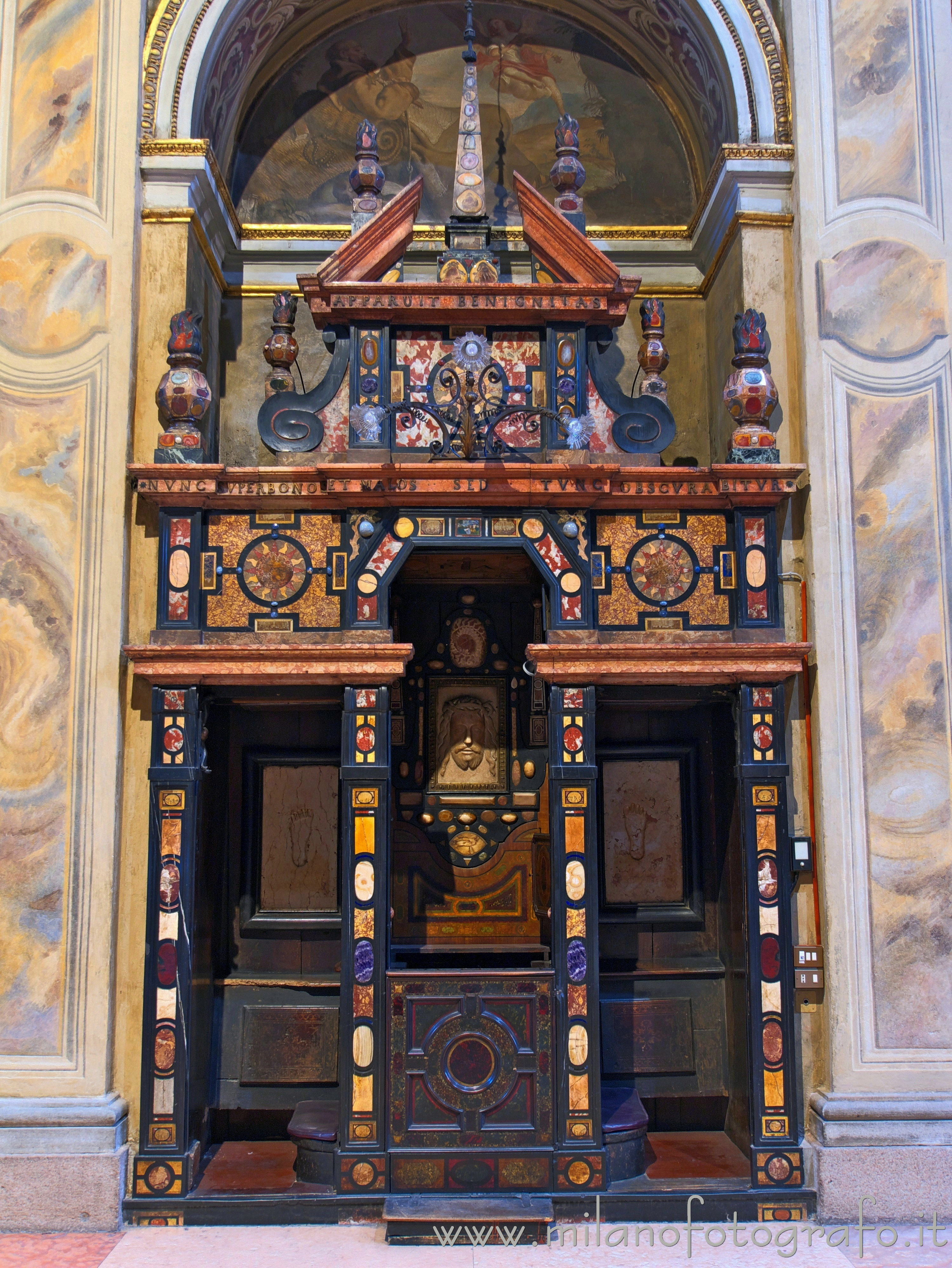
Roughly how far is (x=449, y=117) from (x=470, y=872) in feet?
17.8

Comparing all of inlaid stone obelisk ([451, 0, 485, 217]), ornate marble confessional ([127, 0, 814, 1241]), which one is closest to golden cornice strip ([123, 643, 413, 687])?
ornate marble confessional ([127, 0, 814, 1241])

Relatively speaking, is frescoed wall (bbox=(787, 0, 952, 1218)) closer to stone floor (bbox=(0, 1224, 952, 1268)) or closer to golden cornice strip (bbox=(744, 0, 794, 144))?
golden cornice strip (bbox=(744, 0, 794, 144))

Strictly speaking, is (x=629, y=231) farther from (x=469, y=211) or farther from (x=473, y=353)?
(x=473, y=353)

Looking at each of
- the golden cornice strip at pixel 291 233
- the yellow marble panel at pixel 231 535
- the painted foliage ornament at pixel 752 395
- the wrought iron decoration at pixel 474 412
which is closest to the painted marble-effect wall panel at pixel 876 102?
the painted foliage ornament at pixel 752 395

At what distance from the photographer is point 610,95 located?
831 centimetres

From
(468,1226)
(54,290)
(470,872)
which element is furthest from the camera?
(470,872)

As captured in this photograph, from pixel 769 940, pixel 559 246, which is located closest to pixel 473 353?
pixel 559 246

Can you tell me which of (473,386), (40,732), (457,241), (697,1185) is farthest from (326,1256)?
(457,241)

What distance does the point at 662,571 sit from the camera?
6512 millimetres

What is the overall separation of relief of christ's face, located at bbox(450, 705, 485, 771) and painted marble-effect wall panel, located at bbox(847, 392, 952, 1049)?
243cm

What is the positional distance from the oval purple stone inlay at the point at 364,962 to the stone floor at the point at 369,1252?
4.19 ft

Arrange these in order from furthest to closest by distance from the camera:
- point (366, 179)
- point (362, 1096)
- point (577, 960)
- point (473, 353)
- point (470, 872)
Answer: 1. point (470, 872)
2. point (366, 179)
3. point (473, 353)
4. point (577, 960)
5. point (362, 1096)

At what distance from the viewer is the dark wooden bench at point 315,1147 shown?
618 cm

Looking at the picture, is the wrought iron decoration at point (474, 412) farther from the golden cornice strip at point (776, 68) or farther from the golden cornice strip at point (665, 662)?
the golden cornice strip at point (776, 68)
